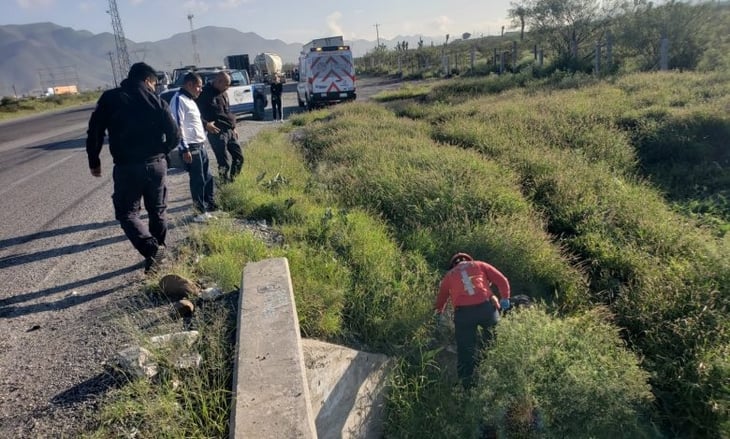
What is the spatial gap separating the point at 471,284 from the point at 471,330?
33 cm

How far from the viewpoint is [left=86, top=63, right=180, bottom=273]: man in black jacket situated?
412 cm

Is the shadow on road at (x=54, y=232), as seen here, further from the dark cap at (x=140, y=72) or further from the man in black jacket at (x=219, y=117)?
the dark cap at (x=140, y=72)

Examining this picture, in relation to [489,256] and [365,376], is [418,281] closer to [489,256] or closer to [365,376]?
[489,256]

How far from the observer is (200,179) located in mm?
5762

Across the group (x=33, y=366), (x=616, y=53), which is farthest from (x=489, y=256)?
(x=616, y=53)

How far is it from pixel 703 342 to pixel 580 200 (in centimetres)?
274

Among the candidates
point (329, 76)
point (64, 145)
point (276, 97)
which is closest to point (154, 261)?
point (64, 145)

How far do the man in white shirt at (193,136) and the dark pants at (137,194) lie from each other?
→ 0.99 meters

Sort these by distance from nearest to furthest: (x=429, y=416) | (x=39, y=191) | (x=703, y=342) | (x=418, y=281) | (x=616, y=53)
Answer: (x=429, y=416) → (x=703, y=342) → (x=418, y=281) → (x=39, y=191) → (x=616, y=53)

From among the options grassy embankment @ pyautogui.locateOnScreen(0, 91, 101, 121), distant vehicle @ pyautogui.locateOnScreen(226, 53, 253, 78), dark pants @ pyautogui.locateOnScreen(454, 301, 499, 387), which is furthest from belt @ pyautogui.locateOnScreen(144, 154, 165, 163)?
distant vehicle @ pyautogui.locateOnScreen(226, 53, 253, 78)

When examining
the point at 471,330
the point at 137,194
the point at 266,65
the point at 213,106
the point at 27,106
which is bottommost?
the point at 471,330

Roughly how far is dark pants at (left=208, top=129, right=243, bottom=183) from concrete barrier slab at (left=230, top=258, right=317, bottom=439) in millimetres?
3408

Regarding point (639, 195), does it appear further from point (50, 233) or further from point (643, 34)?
point (643, 34)

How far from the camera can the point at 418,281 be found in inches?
175
